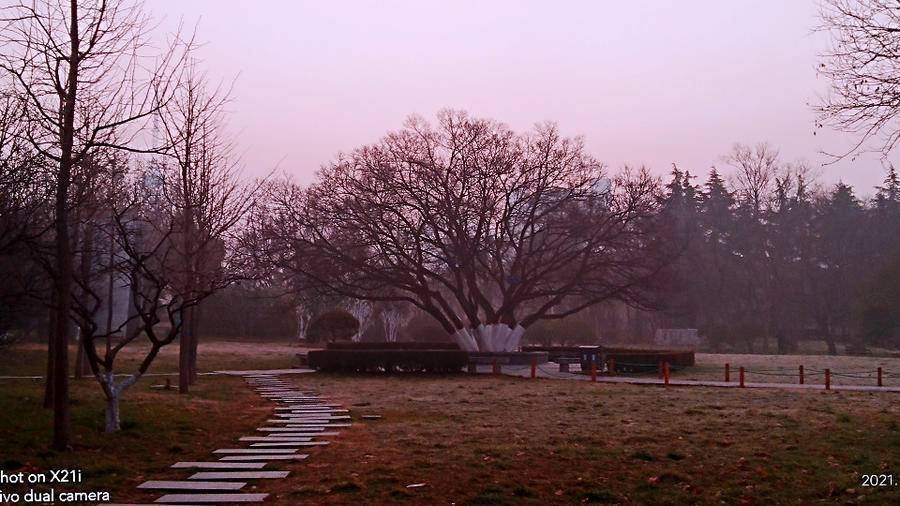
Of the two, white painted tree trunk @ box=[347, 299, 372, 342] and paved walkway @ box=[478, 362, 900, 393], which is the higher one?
white painted tree trunk @ box=[347, 299, 372, 342]

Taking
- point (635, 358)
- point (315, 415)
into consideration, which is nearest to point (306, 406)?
point (315, 415)

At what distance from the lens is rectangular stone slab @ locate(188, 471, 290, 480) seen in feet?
28.3

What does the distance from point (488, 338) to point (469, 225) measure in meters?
4.88

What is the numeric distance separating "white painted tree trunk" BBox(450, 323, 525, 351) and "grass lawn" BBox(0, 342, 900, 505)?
56.7 ft

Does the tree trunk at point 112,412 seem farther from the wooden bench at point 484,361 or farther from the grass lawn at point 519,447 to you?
the wooden bench at point 484,361

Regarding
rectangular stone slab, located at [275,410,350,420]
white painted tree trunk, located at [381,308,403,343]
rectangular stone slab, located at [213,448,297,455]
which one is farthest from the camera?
white painted tree trunk, located at [381,308,403,343]

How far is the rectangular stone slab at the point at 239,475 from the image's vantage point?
8.64 meters

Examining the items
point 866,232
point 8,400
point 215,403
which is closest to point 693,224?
point 866,232

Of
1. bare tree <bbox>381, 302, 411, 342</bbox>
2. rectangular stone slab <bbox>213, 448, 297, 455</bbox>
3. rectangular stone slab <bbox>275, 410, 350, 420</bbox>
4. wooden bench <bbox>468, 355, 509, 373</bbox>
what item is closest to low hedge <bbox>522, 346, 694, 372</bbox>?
wooden bench <bbox>468, 355, 509, 373</bbox>

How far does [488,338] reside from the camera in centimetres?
3694

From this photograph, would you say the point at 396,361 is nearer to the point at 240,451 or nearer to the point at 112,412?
the point at 112,412

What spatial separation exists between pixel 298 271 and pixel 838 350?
129 ft

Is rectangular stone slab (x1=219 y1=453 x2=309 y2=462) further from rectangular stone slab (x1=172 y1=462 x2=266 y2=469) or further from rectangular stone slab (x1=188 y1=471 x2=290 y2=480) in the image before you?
rectangular stone slab (x1=188 y1=471 x2=290 y2=480)

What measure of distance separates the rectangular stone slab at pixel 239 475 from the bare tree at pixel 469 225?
2655cm
